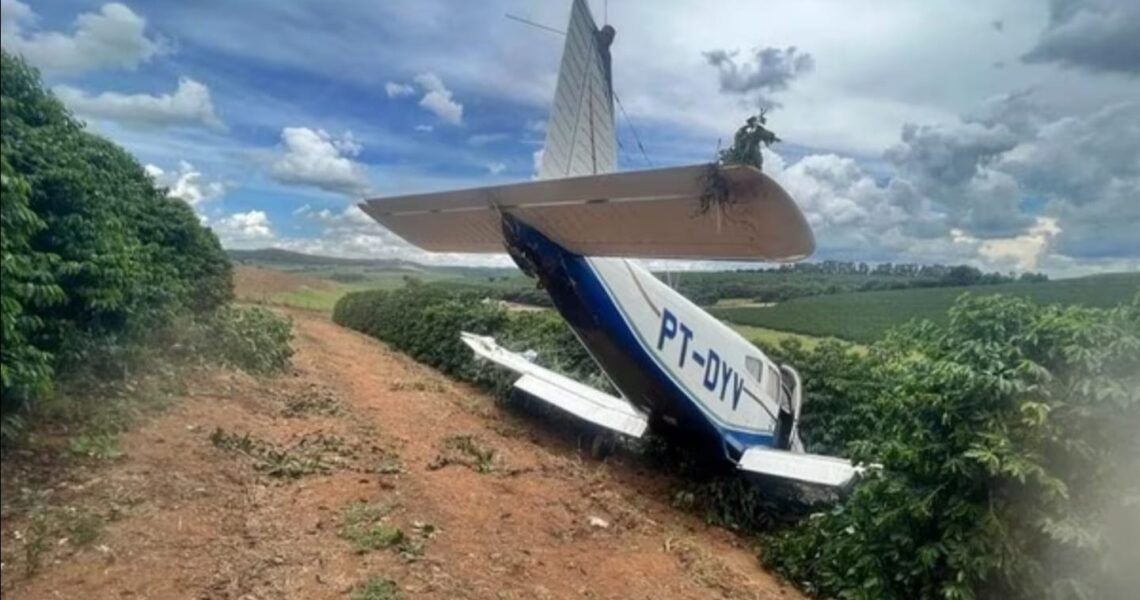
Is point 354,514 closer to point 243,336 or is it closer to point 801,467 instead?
point 243,336

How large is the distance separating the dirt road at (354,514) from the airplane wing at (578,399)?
0.59m

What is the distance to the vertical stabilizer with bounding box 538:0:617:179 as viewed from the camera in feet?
14.1

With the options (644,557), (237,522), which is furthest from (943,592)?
(237,522)

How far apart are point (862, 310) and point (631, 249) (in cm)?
710

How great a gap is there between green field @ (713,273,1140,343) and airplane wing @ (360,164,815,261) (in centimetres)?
364

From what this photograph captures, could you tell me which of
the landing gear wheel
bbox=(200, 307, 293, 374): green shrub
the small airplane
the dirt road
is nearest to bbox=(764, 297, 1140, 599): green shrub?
the dirt road

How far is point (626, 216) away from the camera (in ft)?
12.2

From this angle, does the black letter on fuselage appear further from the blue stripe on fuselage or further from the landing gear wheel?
the landing gear wheel

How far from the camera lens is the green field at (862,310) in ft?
21.9

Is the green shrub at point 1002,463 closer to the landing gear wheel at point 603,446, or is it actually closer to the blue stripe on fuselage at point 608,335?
the blue stripe on fuselage at point 608,335

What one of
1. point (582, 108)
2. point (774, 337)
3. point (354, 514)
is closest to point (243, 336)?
point (354, 514)

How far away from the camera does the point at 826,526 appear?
663cm

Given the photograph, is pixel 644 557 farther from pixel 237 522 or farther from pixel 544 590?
pixel 237 522

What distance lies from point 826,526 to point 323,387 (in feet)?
16.8
